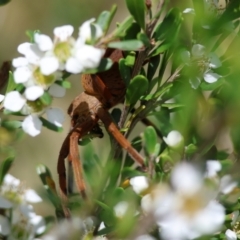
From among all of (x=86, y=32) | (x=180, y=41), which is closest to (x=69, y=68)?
(x=86, y=32)

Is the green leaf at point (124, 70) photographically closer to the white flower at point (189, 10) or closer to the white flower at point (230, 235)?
the white flower at point (189, 10)

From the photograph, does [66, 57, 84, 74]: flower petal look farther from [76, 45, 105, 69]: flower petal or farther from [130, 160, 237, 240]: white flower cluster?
[130, 160, 237, 240]: white flower cluster

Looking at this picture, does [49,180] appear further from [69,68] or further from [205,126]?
[205,126]

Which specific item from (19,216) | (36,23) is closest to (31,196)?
(19,216)

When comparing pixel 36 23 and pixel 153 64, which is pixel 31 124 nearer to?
pixel 153 64

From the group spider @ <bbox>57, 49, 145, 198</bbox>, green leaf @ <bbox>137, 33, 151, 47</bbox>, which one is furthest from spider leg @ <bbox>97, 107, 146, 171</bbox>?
green leaf @ <bbox>137, 33, 151, 47</bbox>

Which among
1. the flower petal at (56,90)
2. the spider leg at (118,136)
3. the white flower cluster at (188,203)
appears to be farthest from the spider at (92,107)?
the white flower cluster at (188,203)
